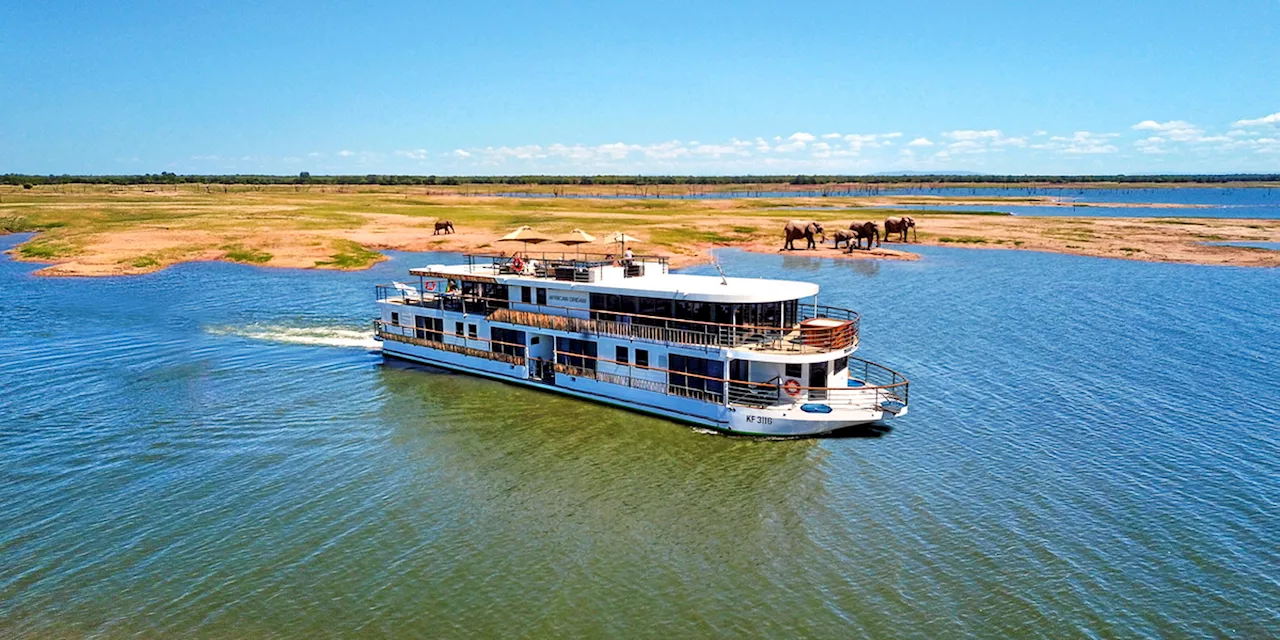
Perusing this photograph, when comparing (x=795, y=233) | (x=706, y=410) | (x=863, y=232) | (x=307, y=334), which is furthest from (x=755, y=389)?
(x=863, y=232)

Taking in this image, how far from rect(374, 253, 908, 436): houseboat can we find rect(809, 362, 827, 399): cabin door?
56mm

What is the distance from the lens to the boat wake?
50219mm

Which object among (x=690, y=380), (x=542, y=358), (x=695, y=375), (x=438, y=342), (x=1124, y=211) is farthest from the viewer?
(x=1124, y=211)

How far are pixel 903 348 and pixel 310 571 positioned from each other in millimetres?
36161

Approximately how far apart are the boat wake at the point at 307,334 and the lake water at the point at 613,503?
1.20 m

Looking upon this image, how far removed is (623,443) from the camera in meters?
33.7

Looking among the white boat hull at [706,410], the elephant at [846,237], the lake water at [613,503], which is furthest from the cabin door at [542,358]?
the elephant at [846,237]

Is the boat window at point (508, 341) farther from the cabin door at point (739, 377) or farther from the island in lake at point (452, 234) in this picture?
the island in lake at point (452, 234)

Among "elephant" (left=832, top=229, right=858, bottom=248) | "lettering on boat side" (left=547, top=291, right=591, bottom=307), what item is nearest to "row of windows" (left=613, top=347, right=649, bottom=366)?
"lettering on boat side" (left=547, top=291, right=591, bottom=307)

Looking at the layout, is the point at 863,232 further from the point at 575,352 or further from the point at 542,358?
the point at 575,352

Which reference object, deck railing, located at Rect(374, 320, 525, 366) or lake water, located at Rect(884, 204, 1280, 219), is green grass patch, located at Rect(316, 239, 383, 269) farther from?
lake water, located at Rect(884, 204, 1280, 219)

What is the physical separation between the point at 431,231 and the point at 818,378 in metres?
87.3

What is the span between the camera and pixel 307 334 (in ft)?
172

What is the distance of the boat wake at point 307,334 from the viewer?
1977 inches
